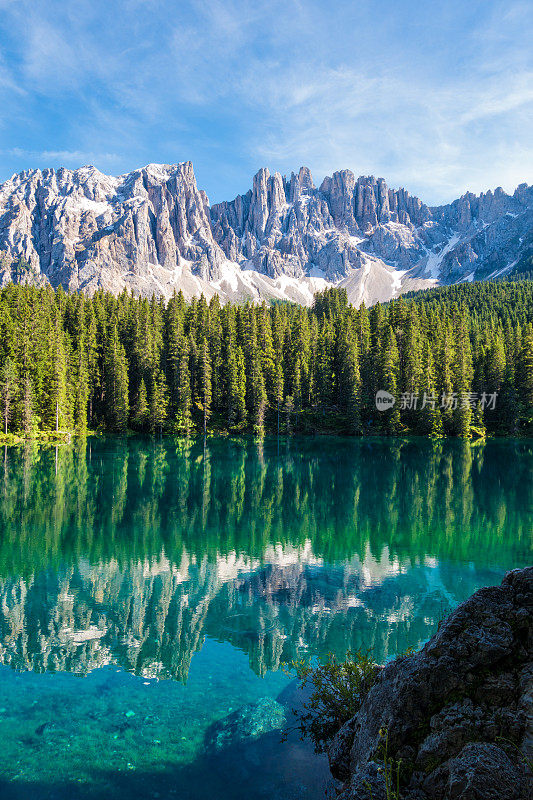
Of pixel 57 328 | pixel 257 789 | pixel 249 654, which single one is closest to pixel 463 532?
pixel 249 654

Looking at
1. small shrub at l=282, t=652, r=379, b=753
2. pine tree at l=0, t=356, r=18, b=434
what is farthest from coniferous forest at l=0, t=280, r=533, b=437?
small shrub at l=282, t=652, r=379, b=753

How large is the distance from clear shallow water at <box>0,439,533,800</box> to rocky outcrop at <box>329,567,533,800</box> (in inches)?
108

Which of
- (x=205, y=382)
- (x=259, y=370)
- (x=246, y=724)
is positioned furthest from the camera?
(x=259, y=370)

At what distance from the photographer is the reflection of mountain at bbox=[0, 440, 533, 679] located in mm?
11773

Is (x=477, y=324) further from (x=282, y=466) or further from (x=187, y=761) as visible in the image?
(x=187, y=761)

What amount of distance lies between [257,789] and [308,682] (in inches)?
115

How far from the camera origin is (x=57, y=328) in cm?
7481

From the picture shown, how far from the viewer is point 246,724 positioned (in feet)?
27.6

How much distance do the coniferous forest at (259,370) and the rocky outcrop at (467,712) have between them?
2703 inches

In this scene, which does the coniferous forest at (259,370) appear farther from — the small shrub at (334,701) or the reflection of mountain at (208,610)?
the small shrub at (334,701)
